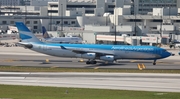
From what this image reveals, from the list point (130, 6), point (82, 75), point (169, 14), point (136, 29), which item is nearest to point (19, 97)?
point (82, 75)

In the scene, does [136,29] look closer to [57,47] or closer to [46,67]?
[57,47]

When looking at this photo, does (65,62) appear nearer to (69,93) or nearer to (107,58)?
(107,58)

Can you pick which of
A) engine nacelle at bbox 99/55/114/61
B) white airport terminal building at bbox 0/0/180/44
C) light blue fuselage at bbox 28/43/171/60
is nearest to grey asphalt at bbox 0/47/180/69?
engine nacelle at bbox 99/55/114/61

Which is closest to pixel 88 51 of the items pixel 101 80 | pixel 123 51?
pixel 123 51

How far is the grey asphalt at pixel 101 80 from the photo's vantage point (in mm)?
63500

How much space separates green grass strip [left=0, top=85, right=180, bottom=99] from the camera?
2206 inches

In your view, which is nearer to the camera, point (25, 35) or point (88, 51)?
point (88, 51)

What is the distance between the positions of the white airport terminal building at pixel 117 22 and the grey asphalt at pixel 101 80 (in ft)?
201

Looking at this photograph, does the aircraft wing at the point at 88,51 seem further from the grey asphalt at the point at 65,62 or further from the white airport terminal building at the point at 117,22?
the white airport terminal building at the point at 117,22

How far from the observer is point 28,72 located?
76500 millimetres

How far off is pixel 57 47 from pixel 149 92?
3799cm

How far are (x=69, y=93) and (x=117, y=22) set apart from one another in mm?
116404

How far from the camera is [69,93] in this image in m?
58.5

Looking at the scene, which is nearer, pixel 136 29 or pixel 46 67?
pixel 46 67
